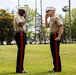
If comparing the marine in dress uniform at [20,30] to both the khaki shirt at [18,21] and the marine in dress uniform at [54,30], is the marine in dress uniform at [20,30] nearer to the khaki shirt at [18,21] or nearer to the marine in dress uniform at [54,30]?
the khaki shirt at [18,21]

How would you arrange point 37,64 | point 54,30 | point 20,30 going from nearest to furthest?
point 20,30 < point 54,30 < point 37,64

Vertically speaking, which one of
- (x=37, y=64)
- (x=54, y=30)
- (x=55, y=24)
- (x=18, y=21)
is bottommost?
(x=37, y=64)

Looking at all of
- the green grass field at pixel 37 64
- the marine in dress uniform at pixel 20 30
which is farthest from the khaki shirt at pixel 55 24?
the green grass field at pixel 37 64

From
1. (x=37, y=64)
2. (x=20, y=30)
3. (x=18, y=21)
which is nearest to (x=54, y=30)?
(x=20, y=30)

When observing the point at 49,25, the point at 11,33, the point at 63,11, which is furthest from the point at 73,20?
the point at 49,25

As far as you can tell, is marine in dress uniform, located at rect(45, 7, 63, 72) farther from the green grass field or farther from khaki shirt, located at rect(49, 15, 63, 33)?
the green grass field

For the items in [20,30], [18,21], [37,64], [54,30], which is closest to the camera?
[18,21]

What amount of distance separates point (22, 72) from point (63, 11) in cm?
10689

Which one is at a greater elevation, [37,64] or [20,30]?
[20,30]

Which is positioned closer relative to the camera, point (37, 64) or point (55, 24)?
point (55, 24)

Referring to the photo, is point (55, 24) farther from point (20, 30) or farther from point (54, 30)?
point (20, 30)

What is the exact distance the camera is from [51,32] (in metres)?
10.3

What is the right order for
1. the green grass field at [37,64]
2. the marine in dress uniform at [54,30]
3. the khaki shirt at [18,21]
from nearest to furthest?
the khaki shirt at [18,21] → the marine in dress uniform at [54,30] → the green grass field at [37,64]

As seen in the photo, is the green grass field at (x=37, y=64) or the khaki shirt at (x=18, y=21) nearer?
the khaki shirt at (x=18, y=21)
